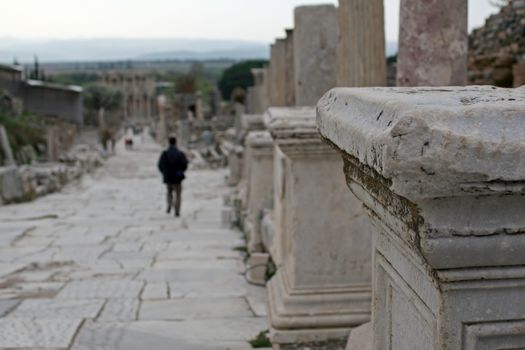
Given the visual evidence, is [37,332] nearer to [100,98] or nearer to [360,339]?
[360,339]

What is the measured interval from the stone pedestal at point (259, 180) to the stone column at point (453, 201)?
561 cm

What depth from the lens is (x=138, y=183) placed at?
63.3ft

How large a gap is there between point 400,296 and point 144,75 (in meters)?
79.9

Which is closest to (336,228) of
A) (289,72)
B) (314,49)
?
(314,49)

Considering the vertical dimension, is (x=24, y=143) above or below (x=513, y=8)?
below

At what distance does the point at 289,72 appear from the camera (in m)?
12.3

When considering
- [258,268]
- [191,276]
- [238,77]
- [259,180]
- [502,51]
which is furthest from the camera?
[238,77]

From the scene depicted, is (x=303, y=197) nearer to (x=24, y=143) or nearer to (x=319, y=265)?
(x=319, y=265)

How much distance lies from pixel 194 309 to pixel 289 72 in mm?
7377

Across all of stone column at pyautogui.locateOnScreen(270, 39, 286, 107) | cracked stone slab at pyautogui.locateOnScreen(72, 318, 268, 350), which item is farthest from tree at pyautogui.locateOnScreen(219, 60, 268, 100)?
cracked stone slab at pyautogui.locateOnScreen(72, 318, 268, 350)

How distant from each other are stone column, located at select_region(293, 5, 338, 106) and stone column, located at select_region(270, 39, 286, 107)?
14.4 ft

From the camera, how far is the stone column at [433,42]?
14.8 feet

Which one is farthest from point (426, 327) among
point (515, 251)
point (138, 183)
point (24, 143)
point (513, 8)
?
point (24, 143)

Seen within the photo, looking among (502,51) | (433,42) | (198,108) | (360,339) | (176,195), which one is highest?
(502,51)
